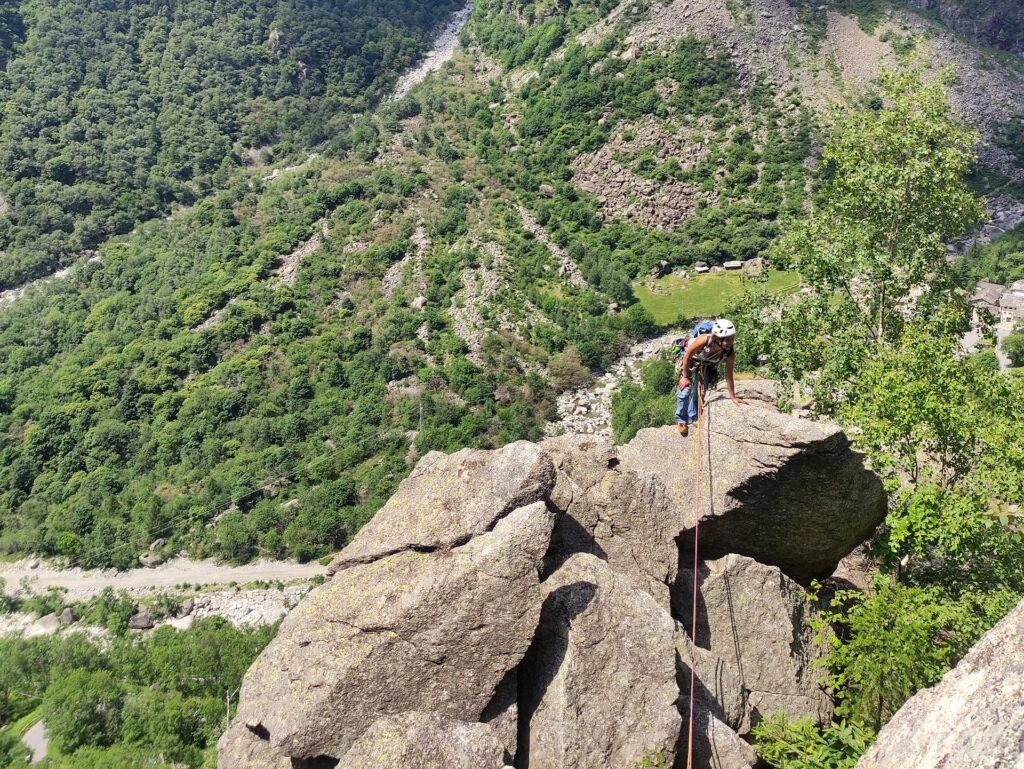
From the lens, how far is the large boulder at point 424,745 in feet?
31.0

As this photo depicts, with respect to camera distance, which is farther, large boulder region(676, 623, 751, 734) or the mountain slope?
the mountain slope

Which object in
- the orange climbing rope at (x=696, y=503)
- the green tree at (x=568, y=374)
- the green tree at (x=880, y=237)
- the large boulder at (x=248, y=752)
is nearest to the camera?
the large boulder at (x=248, y=752)

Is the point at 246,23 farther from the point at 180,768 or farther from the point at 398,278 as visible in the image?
the point at 180,768

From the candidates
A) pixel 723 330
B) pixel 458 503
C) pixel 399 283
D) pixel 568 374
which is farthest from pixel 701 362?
pixel 399 283

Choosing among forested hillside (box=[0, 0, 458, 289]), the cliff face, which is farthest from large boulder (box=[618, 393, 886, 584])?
the cliff face

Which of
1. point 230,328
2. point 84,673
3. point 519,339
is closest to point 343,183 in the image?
point 230,328

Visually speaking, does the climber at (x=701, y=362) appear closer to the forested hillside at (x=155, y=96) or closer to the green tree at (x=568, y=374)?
the green tree at (x=568, y=374)

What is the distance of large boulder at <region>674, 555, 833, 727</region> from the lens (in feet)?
44.8

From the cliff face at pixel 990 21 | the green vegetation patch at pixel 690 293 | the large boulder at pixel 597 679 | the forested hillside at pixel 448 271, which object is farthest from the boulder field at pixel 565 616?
the cliff face at pixel 990 21

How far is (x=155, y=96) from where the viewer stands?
152500 millimetres

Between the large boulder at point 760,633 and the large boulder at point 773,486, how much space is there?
0.93m

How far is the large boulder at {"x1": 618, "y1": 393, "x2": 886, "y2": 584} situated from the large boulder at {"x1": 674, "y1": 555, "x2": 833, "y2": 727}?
929 millimetres

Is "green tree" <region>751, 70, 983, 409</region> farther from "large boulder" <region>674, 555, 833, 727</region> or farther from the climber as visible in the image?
"large boulder" <region>674, 555, 833, 727</region>

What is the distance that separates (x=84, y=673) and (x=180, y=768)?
18581 mm
